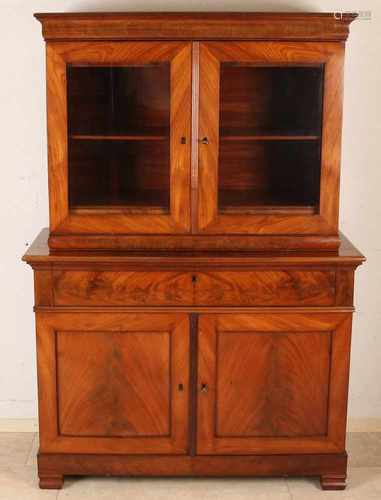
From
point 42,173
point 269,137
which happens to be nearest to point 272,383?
point 269,137

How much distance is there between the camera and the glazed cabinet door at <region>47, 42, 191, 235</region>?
89.0 inches

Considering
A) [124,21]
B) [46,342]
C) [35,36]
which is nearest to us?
[124,21]

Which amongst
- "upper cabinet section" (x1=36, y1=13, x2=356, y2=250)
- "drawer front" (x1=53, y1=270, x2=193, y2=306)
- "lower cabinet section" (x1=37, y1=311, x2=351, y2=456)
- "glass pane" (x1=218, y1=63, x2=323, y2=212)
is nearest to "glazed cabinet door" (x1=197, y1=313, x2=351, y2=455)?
"lower cabinet section" (x1=37, y1=311, x2=351, y2=456)

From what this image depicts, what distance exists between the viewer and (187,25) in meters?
2.23

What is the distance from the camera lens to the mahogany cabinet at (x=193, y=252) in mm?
2264

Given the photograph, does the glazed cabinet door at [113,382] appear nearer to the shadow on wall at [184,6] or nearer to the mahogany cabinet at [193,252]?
the mahogany cabinet at [193,252]

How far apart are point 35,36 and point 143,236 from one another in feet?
2.48

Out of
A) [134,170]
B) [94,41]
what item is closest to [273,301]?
[134,170]

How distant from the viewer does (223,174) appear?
7.86 feet

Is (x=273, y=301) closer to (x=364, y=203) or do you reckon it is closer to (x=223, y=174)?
(x=223, y=174)

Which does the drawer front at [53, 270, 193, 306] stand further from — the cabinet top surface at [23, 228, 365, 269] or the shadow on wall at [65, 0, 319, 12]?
the shadow on wall at [65, 0, 319, 12]

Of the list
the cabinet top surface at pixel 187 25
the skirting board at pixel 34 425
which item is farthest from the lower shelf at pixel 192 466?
the cabinet top surface at pixel 187 25

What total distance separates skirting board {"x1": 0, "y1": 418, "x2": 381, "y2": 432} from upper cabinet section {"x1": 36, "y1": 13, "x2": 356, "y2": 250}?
0.78m

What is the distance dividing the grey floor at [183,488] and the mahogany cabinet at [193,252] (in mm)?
48
